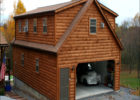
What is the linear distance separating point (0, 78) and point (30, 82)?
117 inches

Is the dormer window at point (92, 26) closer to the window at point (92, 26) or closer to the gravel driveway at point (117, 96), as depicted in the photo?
the window at point (92, 26)

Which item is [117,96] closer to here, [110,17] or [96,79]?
[96,79]

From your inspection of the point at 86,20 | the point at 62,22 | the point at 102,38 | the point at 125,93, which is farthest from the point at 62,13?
the point at 125,93

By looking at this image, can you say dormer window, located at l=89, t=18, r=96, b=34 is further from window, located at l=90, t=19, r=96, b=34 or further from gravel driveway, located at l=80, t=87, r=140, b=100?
gravel driveway, located at l=80, t=87, r=140, b=100

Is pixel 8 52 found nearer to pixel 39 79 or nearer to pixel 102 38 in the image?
pixel 39 79

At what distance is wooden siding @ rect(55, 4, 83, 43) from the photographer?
14.9m

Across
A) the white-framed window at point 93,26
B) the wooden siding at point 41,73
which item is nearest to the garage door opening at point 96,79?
the wooden siding at point 41,73

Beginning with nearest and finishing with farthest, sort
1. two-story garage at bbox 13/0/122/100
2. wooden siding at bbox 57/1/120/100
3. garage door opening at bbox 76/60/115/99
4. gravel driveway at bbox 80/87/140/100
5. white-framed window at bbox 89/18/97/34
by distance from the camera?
two-story garage at bbox 13/0/122/100 → wooden siding at bbox 57/1/120/100 → white-framed window at bbox 89/18/97/34 → gravel driveway at bbox 80/87/140/100 → garage door opening at bbox 76/60/115/99

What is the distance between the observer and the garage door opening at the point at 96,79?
18206mm

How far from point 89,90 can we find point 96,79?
2021 millimetres

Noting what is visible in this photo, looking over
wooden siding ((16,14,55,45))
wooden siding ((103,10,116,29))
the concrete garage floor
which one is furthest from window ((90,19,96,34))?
the concrete garage floor

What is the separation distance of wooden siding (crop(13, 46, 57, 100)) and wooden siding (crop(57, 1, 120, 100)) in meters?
1.17

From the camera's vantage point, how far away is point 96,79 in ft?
65.2

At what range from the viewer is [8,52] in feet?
119
